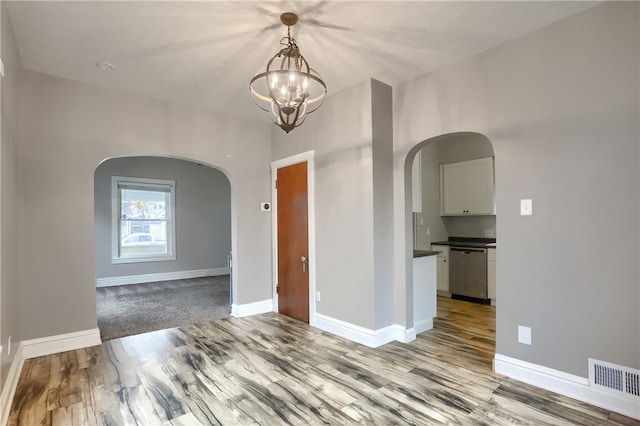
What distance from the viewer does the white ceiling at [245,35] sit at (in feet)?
7.55

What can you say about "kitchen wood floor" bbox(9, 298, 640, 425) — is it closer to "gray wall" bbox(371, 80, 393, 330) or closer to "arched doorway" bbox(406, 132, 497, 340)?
"gray wall" bbox(371, 80, 393, 330)

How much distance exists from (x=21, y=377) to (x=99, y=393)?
844mm

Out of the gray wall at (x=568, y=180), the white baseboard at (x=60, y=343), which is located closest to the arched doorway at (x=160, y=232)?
the white baseboard at (x=60, y=343)

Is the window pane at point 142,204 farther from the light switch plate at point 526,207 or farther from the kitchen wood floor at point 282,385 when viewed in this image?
the light switch plate at point 526,207

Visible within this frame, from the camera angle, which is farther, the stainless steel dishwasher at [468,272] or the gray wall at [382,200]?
the stainless steel dishwasher at [468,272]

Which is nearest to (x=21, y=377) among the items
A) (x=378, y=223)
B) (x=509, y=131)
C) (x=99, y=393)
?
(x=99, y=393)

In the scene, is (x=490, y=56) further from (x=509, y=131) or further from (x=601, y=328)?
(x=601, y=328)

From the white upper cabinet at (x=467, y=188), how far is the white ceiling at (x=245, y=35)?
8.84 feet

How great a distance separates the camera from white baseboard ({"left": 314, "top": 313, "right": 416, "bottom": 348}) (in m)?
3.41

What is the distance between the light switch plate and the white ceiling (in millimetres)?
1325

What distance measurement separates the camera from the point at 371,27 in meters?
2.54

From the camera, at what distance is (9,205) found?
8.57ft

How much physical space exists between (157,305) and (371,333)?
3524 mm

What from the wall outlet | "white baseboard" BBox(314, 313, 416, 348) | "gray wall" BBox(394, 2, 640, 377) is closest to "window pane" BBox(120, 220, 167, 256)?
"white baseboard" BBox(314, 313, 416, 348)
